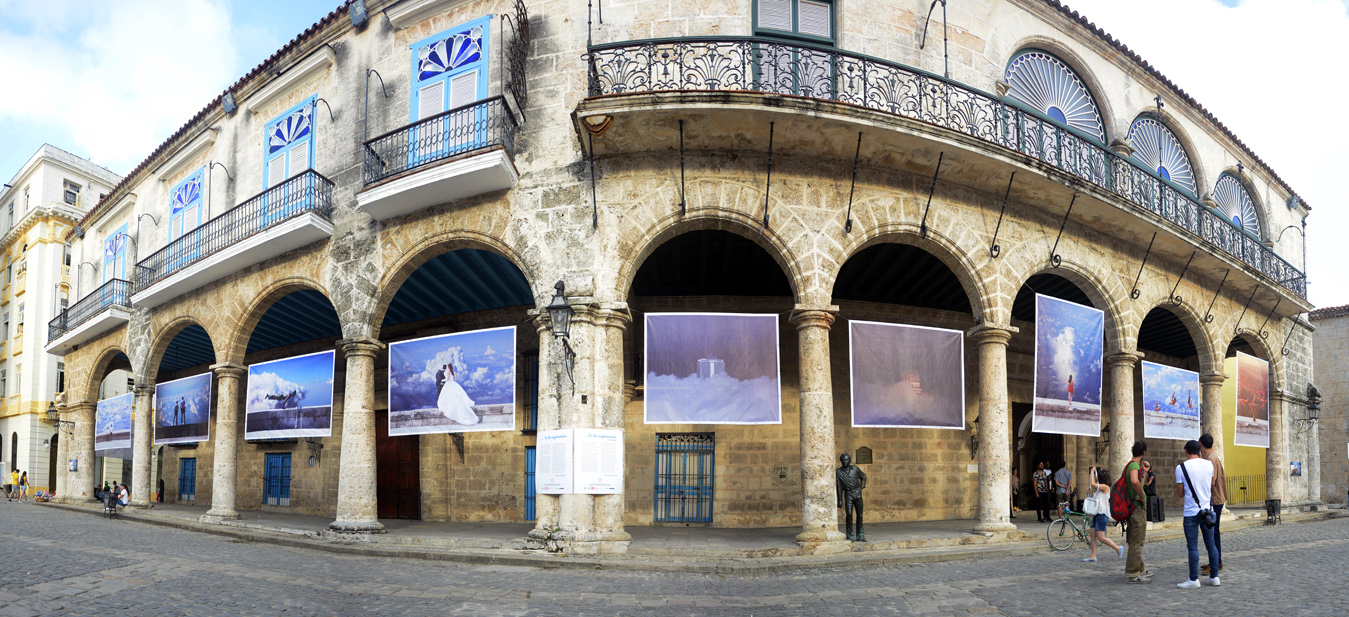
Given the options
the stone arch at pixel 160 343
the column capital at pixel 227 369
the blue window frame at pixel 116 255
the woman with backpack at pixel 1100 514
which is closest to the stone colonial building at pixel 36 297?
the blue window frame at pixel 116 255

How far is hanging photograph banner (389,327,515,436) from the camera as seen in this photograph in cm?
1145

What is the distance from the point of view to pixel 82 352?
23.0 metres

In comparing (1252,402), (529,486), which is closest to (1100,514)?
(529,486)

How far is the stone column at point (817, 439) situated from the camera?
33.8 ft

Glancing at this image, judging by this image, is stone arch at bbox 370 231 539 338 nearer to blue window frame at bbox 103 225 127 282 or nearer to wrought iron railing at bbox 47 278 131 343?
wrought iron railing at bbox 47 278 131 343

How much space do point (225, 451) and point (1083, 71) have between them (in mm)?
17298

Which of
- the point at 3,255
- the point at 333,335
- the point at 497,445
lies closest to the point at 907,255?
the point at 497,445

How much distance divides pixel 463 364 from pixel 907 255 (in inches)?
295

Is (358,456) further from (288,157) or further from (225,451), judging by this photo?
(288,157)

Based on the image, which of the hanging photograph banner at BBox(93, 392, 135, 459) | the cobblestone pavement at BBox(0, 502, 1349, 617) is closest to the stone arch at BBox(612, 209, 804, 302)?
the cobblestone pavement at BBox(0, 502, 1349, 617)

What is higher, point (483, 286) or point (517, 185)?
point (517, 185)

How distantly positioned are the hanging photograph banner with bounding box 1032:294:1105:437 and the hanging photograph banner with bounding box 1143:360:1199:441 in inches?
72.6

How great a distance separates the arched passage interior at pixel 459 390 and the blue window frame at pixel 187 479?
10363 mm

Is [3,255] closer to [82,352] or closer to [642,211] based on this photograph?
[82,352]
